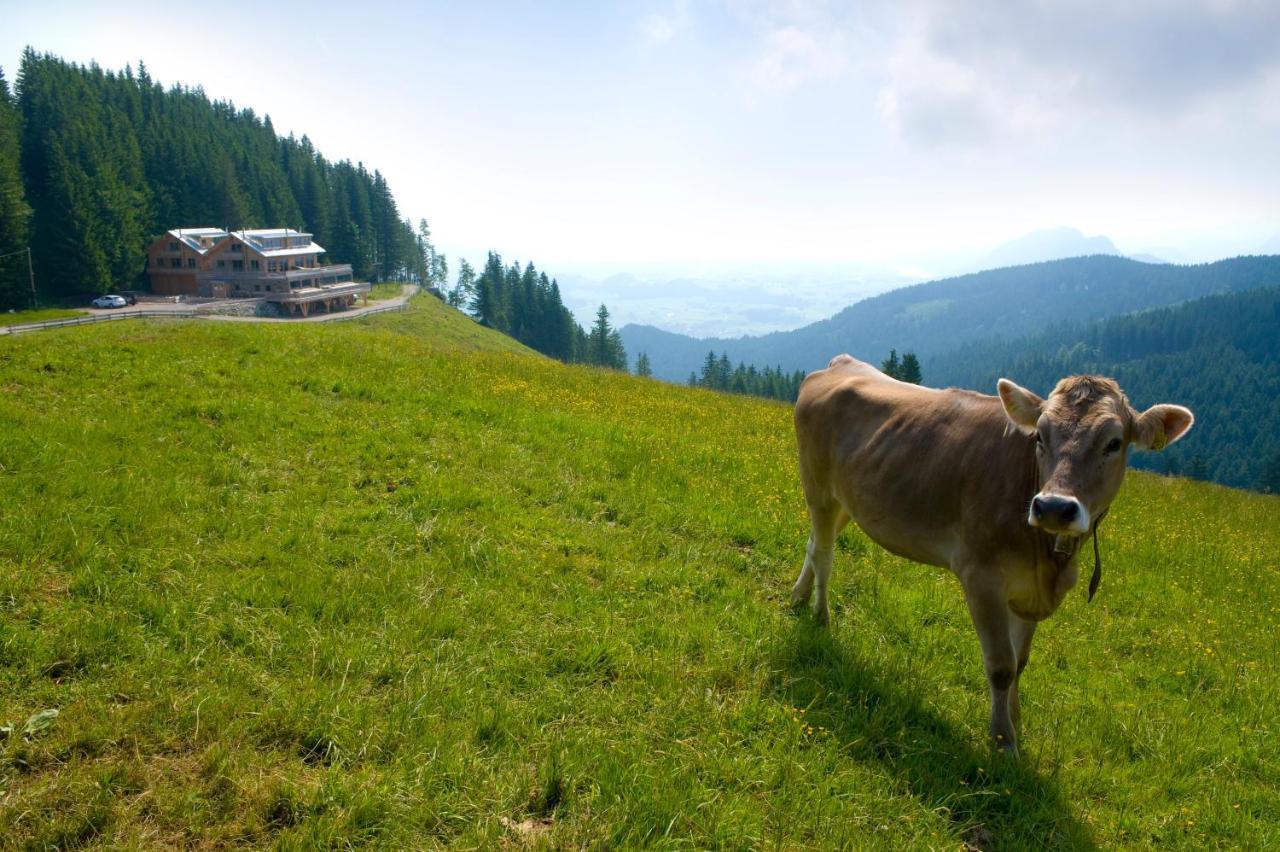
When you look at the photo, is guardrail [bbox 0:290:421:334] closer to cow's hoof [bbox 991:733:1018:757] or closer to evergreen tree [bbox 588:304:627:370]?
evergreen tree [bbox 588:304:627:370]

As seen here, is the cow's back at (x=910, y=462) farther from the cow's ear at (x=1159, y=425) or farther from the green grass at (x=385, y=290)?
the green grass at (x=385, y=290)

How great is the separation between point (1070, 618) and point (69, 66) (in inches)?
5467

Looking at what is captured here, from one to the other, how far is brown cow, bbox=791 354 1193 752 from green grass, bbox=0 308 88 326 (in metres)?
69.5

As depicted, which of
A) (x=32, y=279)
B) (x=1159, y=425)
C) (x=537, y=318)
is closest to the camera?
(x=1159, y=425)

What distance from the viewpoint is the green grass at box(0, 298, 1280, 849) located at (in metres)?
4.02

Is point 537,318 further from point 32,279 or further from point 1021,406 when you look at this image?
point 1021,406

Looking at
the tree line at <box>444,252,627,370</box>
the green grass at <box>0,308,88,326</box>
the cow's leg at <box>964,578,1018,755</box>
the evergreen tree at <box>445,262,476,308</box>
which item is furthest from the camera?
the evergreen tree at <box>445,262,476,308</box>

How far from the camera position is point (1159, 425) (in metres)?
4.71

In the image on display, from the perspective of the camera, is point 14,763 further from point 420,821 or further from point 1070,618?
point 1070,618

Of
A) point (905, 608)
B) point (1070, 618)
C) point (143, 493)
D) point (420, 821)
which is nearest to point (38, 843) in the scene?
point (420, 821)

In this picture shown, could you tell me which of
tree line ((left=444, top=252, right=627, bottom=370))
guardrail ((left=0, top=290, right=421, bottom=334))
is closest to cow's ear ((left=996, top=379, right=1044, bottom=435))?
guardrail ((left=0, top=290, right=421, bottom=334))

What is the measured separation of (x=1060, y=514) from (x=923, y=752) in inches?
86.7

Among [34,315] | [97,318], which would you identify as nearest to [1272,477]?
[97,318]

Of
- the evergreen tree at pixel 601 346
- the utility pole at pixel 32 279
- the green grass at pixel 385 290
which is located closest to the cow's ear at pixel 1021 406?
the utility pole at pixel 32 279
